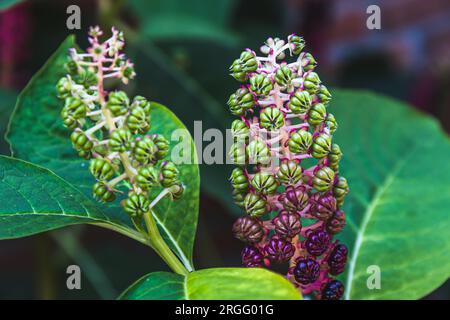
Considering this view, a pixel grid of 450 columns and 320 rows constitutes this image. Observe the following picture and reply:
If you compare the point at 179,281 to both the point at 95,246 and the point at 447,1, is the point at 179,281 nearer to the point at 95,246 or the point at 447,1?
the point at 95,246

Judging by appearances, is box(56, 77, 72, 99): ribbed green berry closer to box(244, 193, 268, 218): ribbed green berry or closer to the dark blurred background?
box(244, 193, 268, 218): ribbed green berry

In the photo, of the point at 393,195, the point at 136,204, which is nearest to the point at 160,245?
the point at 136,204

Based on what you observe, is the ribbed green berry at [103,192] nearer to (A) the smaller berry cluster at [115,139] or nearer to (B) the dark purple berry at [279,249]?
(A) the smaller berry cluster at [115,139]

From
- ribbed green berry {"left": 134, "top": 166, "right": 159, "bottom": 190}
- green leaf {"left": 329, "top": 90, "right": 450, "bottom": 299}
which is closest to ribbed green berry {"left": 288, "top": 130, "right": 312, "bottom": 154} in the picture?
ribbed green berry {"left": 134, "top": 166, "right": 159, "bottom": 190}

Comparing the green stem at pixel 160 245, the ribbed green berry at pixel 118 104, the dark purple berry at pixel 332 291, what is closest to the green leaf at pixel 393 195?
the dark purple berry at pixel 332 291

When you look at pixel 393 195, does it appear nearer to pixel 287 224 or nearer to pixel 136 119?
pixel 287 224
